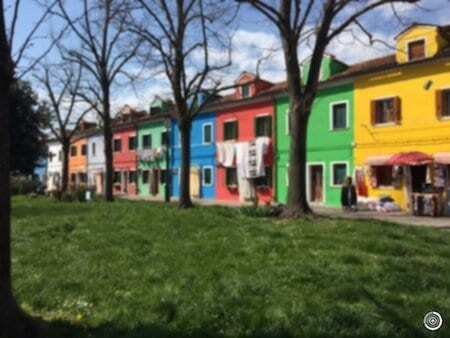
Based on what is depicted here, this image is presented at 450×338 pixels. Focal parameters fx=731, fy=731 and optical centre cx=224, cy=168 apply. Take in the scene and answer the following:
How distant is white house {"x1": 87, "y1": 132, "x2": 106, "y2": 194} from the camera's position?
67.9 metres

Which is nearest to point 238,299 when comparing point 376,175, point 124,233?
point 124,233

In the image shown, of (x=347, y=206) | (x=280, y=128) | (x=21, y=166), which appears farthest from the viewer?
(x=21, y=166)

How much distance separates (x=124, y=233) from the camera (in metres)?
12.5

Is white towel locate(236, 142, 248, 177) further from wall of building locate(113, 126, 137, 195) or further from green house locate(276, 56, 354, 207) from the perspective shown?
wall of building locate(113, 126, 137, 195)

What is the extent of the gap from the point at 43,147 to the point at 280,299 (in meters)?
41.4

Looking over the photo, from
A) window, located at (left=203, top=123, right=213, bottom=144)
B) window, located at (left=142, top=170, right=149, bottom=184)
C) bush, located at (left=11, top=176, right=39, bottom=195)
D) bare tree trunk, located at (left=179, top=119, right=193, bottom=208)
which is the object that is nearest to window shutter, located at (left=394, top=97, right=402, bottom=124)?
bare tree trunk, located at (left=179, top=119, right=193, bottom=208)

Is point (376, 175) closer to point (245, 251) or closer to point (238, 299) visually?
point (245, 251)

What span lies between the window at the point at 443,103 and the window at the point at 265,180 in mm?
13423

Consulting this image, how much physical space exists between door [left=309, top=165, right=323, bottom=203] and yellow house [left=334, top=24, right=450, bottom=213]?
10.4ft

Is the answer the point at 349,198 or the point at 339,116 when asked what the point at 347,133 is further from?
the point at 349,198

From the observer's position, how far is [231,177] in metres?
46.6

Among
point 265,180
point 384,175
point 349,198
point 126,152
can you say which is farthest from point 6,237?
point 126,152

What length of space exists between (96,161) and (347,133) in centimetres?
3692

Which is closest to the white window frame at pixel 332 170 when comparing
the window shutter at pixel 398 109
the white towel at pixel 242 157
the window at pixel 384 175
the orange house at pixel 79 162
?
the window at pixel 384 175
